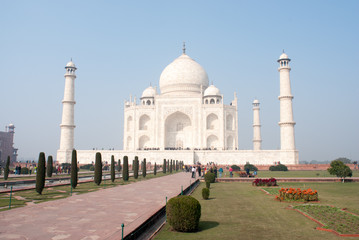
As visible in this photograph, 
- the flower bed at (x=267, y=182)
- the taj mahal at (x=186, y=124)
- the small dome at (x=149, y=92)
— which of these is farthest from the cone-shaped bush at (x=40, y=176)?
the small dome at (x=149, y=92)

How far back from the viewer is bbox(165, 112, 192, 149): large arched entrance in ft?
134

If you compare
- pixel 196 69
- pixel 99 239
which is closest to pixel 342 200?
pixel 99 239

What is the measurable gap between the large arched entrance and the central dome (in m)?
4.06

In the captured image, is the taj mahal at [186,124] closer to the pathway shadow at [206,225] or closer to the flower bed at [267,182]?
the flower bed at [267,182]

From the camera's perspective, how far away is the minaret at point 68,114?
3575 centimetres

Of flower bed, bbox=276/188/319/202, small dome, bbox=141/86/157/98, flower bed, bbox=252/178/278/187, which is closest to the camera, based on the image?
flower bed, bbox=276/188/319/202

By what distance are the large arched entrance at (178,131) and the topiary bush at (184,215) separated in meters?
34.7

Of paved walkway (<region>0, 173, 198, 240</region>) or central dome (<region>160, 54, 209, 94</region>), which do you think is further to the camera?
central dome (<region>160, 54, 209, 94</region>)

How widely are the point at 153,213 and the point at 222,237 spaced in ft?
5.71

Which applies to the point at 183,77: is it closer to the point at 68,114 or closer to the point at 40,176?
the point at 68,114

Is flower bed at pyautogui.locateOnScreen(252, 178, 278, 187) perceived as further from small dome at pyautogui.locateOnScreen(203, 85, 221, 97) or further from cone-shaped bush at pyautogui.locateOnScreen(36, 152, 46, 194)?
small dome at pyautogui.locateOnScreen(203, 85, 221, 97)

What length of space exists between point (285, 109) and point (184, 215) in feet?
98.7

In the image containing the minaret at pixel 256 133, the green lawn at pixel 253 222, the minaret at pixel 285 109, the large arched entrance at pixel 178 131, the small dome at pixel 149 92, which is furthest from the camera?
the small dome at pixel 149 92

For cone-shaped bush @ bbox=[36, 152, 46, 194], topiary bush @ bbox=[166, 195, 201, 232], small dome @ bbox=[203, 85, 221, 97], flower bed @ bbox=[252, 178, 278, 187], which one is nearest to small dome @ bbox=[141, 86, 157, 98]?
small dome @ bbox=[203, 85, 221, 97]
